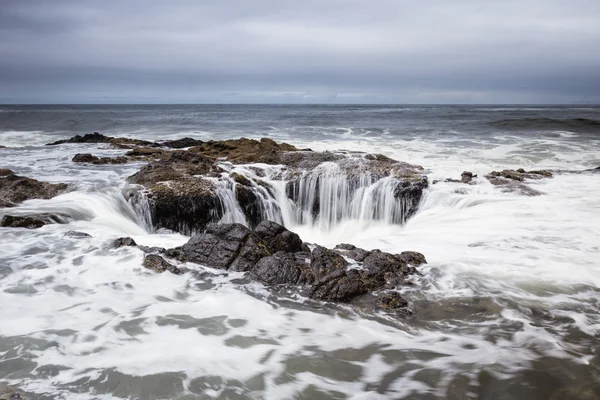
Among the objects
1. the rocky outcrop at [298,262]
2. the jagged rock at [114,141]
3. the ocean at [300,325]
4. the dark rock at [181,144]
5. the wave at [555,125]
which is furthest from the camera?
the wave at [555,125]

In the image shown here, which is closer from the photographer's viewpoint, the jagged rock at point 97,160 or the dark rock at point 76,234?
the dark rock at point 76,234

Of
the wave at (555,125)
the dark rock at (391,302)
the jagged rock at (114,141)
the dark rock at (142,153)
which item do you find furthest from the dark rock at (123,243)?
the wave at (555,125)

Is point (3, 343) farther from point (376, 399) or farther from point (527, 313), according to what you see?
point (527, 313)

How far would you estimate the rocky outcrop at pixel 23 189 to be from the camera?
905 cm

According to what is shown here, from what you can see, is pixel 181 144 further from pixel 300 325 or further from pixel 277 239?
pixel 300 325

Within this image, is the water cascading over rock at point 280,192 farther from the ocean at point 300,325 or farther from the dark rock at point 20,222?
the dark rock at point 20,222

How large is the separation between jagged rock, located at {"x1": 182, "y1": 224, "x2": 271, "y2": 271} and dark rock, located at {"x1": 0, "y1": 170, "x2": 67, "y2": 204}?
4869 millimetres

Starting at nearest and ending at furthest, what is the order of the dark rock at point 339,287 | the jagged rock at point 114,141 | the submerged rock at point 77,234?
1. the dark rock at point 339,287
2. the submerged rock at point 77,234
3. the jagged rock at point 114,141

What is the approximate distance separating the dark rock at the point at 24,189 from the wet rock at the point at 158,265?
4.67m

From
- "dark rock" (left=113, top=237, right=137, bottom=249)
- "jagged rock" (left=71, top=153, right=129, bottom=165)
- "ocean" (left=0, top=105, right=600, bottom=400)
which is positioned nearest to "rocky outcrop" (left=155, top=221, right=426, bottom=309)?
"ocean" (left=0, top=105, right=600, bottom=400)

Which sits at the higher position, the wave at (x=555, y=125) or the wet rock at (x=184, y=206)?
the wave at (x=555, y=125)

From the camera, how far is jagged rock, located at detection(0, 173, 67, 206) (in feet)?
29.9

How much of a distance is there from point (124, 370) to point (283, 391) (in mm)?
1456

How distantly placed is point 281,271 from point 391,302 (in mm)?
1510
